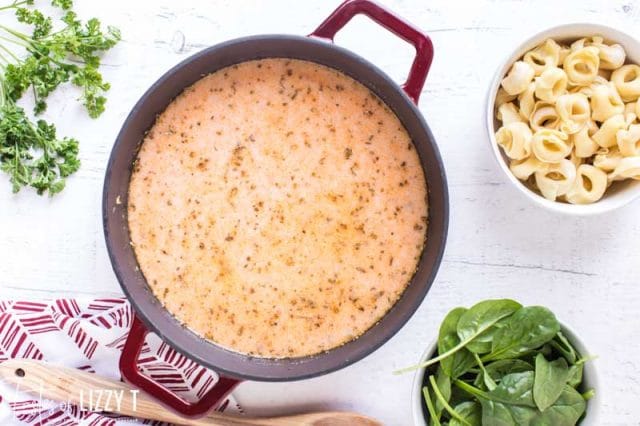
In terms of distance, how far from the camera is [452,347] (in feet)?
5.89

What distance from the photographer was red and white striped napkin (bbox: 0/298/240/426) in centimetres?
202

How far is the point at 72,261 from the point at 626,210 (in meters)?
1.33

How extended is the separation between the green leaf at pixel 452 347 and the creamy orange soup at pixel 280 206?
14cm

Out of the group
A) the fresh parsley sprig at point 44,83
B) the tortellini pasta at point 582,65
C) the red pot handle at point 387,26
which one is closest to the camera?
the red pot handle at point 387,26

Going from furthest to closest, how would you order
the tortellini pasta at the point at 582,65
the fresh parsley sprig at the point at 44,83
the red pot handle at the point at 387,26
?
1. the fresh parsley sprig at the point at 44,83
2. the tortellini pasta at the point at 582,65
3. the red pot handle at the point at 387,26

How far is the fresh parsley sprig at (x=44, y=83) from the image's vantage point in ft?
6.46

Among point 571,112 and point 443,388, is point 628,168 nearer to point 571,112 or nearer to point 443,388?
point 571,112

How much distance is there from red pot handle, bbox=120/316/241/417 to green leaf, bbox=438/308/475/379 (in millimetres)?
450

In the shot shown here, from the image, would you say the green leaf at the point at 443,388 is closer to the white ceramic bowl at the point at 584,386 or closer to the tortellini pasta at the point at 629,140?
the white ceramic bowl at the point at 584,386

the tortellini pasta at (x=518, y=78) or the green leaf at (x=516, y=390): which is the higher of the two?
the tortellini pasta at (x=518, y=78)

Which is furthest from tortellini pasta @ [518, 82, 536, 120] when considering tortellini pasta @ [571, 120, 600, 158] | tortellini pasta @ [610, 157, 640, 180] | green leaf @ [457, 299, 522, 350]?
green leaf @ [457, 299, 522, 350]

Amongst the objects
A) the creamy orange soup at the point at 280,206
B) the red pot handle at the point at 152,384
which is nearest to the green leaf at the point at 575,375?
the creamy orange soup at the point at 280,206

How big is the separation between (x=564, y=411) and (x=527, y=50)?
2.57 ft

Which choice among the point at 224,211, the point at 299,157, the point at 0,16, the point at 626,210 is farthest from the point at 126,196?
the point at 626,210
